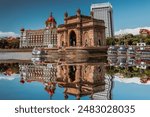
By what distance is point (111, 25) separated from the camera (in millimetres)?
2740

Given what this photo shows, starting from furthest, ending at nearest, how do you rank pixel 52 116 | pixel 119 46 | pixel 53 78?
pixel 119 46 < pixel 53 78 < pixel 52 116

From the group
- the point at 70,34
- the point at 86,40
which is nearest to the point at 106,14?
the point at 86,40

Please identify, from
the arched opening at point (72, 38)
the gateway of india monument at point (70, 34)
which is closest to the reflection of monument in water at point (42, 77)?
the gateway of india monument at point (70, 34)

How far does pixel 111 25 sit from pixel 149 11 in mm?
345

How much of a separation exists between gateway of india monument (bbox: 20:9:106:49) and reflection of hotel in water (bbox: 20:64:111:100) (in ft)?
1.20

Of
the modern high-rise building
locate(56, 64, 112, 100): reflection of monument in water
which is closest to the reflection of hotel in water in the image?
locate(56, 64, 112, 100): reflection of monument in water

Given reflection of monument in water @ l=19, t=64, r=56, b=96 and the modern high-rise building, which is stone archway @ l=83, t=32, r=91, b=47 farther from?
reflection of monument in water @ l=19, t=64, r=56, b=96

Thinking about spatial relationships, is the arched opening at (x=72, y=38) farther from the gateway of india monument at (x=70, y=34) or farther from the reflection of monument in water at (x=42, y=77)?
the reflection of monument in water at (x=42, y=77)

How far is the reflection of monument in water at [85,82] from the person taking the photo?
1907mm

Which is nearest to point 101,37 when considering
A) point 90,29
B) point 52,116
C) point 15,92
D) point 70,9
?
point 90,29

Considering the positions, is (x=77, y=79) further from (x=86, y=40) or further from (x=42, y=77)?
(x=86, y=40)

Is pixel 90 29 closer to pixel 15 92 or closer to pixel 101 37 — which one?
pixel 101 37

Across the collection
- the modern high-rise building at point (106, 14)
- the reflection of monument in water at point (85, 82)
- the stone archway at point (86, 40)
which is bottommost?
the reflection of monument in water at point (85, 82)

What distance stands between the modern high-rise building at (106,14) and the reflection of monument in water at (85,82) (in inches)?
14.1
